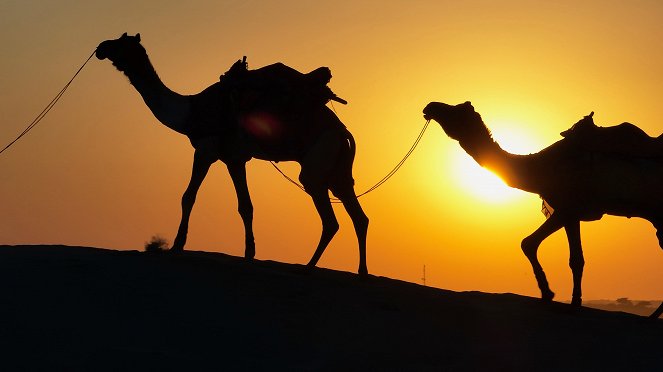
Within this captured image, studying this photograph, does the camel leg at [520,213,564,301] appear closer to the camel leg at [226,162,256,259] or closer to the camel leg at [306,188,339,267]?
the camel leg at [306,188,339,267]

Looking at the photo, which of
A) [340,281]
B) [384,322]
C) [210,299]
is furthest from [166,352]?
[340,281]

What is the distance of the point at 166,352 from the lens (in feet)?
40.3

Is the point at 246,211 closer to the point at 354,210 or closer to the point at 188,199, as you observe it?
the point at 188,199

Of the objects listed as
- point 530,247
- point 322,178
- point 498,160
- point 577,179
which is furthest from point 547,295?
point 322,178

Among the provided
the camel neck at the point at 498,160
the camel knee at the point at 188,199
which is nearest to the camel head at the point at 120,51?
the camel knee at the point at 188,199

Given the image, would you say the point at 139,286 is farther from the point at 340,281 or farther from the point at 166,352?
the point at 340,281

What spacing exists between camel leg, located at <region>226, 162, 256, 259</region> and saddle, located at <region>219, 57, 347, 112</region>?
3.46 feet

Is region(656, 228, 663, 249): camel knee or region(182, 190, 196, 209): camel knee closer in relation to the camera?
region(182, 190, 196, 209): camel knee

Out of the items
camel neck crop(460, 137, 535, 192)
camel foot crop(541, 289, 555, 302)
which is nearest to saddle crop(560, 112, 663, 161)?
camel neck crop(460, 137, 535, 192)

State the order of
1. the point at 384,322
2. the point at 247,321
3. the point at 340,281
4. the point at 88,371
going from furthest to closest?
1. the point at 340,281
2. the point at 384,322
3. the point at 247,321
4. the point at 88,371

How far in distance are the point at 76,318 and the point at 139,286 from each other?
5.60 feet

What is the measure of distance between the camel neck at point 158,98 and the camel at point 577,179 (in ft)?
14.0

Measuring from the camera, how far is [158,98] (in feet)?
61.4

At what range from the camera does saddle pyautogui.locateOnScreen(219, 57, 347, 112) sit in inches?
725
